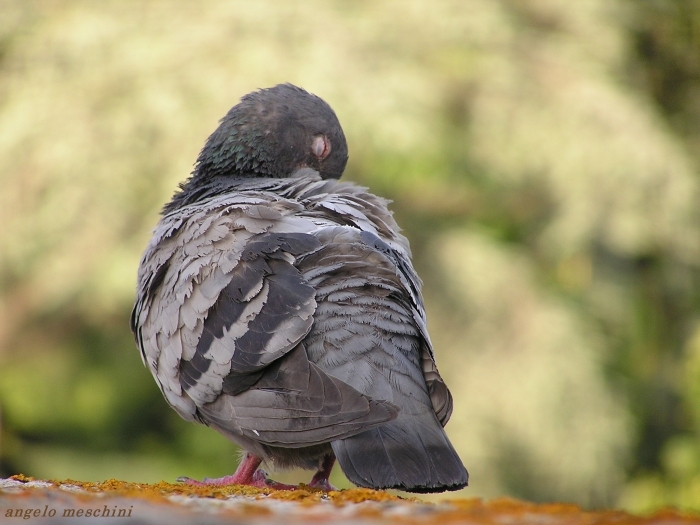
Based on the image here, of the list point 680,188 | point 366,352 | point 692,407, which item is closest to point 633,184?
point 680,188

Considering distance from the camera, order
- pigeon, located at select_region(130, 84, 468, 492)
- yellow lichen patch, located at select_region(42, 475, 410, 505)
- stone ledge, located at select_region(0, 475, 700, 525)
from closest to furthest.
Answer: stone ledge, located at select_region(0, 475, 700, 525) < yellow lichen patch, located at select_region(42, 475, 410, 505) < pigeon, located at select_region(130, 84, 468, 492)

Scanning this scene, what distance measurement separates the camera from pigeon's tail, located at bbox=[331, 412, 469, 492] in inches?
112

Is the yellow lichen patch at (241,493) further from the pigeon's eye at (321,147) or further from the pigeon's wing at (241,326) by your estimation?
the pigeon's eye at (321,147)

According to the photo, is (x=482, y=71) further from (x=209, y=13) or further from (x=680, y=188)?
(x=209, y=13)

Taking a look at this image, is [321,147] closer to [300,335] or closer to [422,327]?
[422,327]

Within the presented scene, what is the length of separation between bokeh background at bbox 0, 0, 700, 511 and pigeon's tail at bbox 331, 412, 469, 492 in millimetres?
5827

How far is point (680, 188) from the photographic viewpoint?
9.88 m

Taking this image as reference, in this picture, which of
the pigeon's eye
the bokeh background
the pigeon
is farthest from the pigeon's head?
the bokeh background

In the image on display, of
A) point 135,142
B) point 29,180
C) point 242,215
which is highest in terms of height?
point 242,215

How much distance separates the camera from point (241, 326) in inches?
137

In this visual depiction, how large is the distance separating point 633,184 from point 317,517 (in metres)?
8.54

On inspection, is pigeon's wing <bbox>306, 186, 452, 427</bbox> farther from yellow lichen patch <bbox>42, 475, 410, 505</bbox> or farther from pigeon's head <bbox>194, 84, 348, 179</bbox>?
pigeon's head <bbox>194, 84, 348, 179</bbox>

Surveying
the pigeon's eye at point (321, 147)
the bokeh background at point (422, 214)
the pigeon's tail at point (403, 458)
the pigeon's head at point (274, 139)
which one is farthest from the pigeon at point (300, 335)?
the bokeh background at point (422, 214)

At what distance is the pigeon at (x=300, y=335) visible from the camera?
304cm
